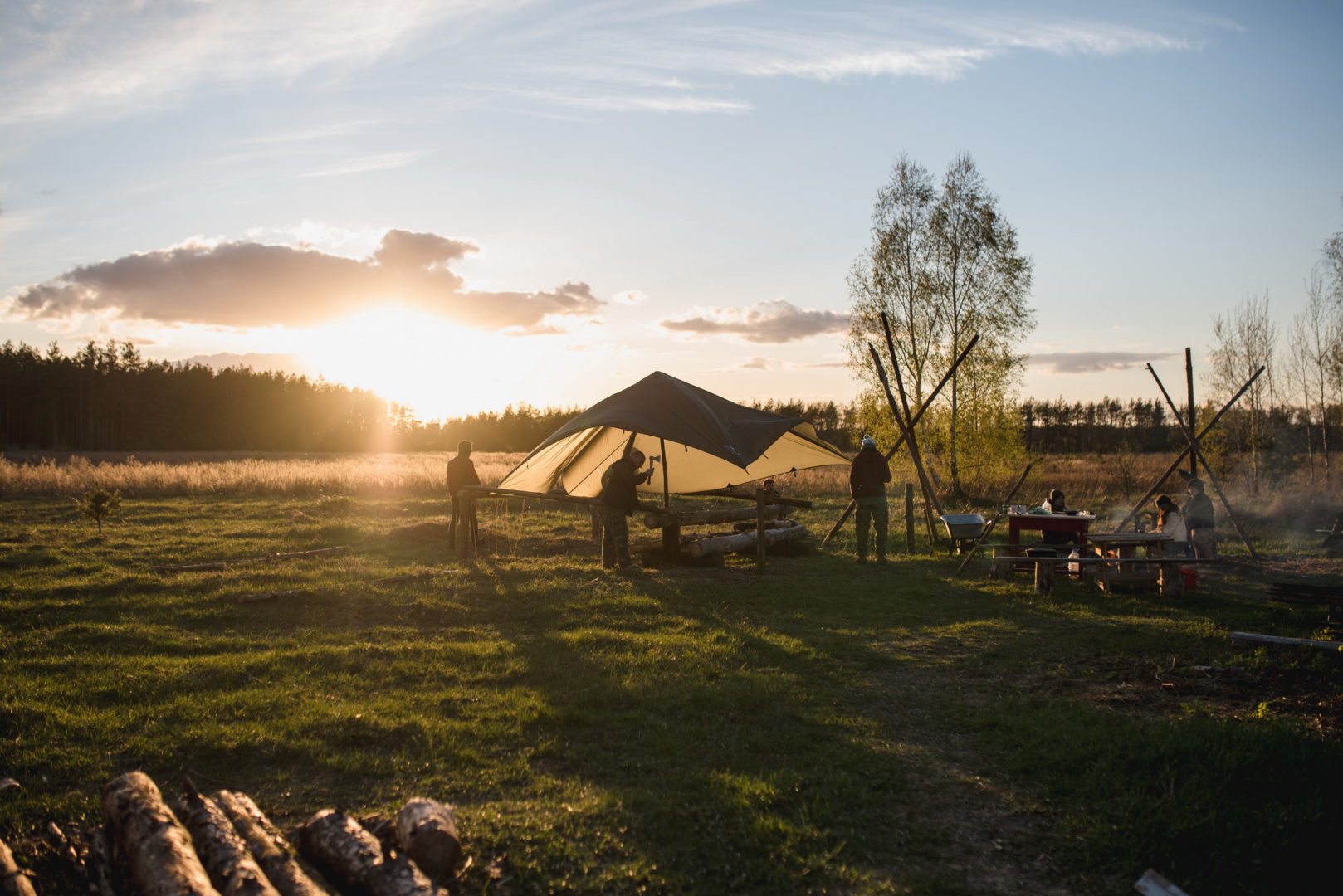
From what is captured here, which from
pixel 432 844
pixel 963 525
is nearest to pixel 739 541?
pixel 963 525

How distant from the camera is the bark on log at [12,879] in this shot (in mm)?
3701

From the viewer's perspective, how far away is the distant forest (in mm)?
70375

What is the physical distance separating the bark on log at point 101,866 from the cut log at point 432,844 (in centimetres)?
140

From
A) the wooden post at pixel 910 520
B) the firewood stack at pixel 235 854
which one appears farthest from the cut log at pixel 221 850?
the wooden post at pixel 910 520

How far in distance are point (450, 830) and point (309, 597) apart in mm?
8379

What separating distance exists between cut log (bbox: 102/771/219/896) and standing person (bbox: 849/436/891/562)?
12.2 meters

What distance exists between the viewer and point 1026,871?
430 centimetres

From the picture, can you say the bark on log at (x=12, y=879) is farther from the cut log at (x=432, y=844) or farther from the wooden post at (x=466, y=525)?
the wooden post at (x=466, y=525)

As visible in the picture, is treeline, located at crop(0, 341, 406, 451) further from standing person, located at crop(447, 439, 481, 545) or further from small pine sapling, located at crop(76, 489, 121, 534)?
standing person, located at crop(447, 439, 481, 545)

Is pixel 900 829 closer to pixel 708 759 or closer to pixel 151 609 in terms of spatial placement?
pixel 708 759

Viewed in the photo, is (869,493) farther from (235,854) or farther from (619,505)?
(235,854)

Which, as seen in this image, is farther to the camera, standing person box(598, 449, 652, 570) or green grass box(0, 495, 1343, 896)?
standing person box(598, 449, 652, 570)

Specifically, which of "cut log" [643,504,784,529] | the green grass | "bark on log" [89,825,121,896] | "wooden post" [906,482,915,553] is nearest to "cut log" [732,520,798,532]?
"cut log" [643,504,784,529]

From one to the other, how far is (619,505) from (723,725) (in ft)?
24.1
